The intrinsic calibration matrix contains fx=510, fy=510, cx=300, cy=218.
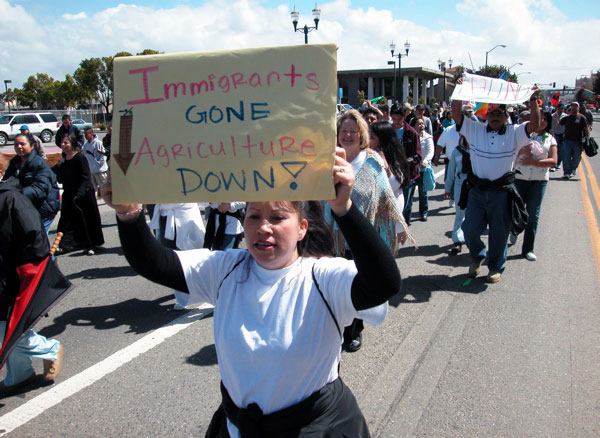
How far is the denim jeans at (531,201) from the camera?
671cm

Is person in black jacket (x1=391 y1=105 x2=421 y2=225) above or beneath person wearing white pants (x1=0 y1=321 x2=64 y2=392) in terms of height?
above

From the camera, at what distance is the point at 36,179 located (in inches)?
216

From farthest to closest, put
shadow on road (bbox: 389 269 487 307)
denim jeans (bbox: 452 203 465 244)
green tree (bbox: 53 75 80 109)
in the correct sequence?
green tree (bbox: 53 75 80 109) → denim jeans (bbox: 452 203 465 244) → shadow on road (bbox: 389 269 487 307)

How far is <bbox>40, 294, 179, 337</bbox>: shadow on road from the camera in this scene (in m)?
4.86

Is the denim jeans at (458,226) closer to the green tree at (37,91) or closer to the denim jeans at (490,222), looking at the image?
the denim jeans at (490,222)

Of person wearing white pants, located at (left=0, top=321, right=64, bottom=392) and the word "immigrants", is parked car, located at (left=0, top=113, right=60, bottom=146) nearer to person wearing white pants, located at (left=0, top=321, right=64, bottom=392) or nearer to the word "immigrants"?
person wearing white pants, located at (left=0, top=321, right=64, bottom=392)

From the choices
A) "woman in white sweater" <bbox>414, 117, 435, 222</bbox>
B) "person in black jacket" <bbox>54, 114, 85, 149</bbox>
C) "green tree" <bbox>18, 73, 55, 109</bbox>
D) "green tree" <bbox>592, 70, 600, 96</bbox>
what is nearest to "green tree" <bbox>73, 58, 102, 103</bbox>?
"green tree" <bbox>18, 73, 55, 109</bbox>

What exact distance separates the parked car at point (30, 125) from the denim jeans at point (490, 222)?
2990 centimetres

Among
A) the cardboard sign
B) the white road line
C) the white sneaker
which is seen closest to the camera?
the cardboard sign

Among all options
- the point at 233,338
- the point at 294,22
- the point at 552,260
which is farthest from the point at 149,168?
the point at 294,22

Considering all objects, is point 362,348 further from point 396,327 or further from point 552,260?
point 552,260

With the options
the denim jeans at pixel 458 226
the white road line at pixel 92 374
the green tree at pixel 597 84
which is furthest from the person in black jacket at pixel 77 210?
the green tree at pixel 597 84

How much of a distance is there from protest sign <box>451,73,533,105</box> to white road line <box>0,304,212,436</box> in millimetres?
3454

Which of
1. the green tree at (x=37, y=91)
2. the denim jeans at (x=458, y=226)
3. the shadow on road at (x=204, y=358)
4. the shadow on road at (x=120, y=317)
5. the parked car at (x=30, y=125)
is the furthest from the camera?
the green tree at (x=37, y=91)
